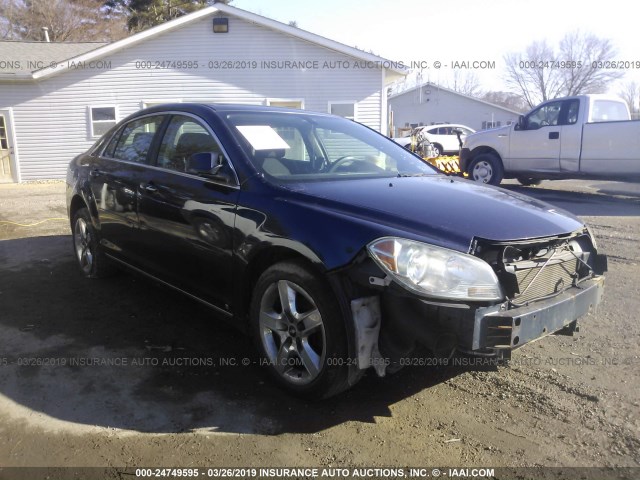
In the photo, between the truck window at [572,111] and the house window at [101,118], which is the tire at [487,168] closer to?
the truck window at [572,111]

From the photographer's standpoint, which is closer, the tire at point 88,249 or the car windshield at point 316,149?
the car windshield at point 316,149

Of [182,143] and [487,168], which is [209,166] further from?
[487,168]

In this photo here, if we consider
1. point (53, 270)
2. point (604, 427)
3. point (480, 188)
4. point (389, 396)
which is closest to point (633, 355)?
point (604, 427)

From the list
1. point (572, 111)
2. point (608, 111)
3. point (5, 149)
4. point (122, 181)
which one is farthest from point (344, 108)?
point (122, 181)

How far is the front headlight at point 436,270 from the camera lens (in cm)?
249

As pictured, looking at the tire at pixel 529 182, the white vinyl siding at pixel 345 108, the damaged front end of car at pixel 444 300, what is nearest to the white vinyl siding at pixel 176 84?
the white vinyl siding at pixel 345 108

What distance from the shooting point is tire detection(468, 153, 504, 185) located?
12258 mm

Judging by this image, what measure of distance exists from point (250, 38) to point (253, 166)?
1407 centimetres

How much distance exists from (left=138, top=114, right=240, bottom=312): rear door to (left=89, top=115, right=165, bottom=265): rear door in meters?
0.19

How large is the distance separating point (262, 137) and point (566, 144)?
9.34m

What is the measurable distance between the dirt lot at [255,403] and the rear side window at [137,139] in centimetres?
130

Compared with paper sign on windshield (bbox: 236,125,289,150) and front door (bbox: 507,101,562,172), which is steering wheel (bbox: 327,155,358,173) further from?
front door (bbox: 507,101,562,172)

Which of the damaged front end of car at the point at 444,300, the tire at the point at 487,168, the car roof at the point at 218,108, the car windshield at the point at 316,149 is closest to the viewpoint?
the damaged front end of car at the point at 444,300

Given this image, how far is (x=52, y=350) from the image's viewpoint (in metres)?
3.73
